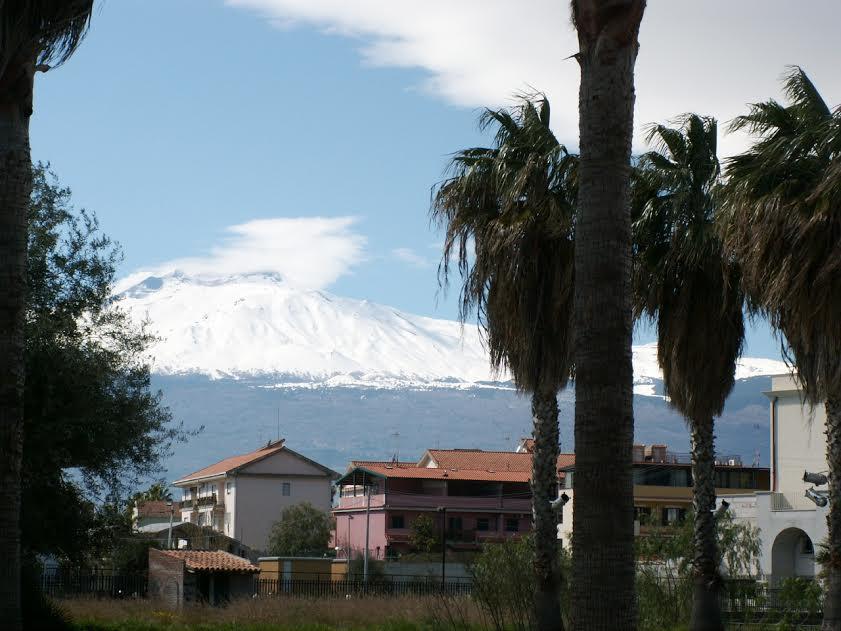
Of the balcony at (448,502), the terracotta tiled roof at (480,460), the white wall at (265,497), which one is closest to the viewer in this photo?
the balcony at (448,502)

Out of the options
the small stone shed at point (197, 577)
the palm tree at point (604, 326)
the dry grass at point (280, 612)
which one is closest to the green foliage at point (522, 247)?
the dry grass at point (280, 612)

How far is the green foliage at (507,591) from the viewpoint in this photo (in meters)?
22.6

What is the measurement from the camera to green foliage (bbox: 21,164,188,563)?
2145cm

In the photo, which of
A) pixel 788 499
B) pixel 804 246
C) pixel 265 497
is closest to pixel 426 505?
pixel 265 497

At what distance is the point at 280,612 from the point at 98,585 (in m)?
9.79

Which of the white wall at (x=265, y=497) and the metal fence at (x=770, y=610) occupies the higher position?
the white wall at (x=265, y=497)

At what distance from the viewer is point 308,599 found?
33.6 metres

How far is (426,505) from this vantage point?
88.4 metres

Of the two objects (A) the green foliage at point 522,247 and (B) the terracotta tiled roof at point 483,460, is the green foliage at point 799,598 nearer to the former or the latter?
(A) the green foliage at point 522,247

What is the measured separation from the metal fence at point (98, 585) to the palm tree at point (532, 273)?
16.0 meters

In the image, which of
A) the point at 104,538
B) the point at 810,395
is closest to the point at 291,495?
the point at 104,538

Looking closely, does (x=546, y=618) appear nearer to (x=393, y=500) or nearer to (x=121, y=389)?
(x=121, y=389)

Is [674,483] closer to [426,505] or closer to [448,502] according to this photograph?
[448,502]

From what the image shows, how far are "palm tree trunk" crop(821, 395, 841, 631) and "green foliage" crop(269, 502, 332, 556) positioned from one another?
227ft
